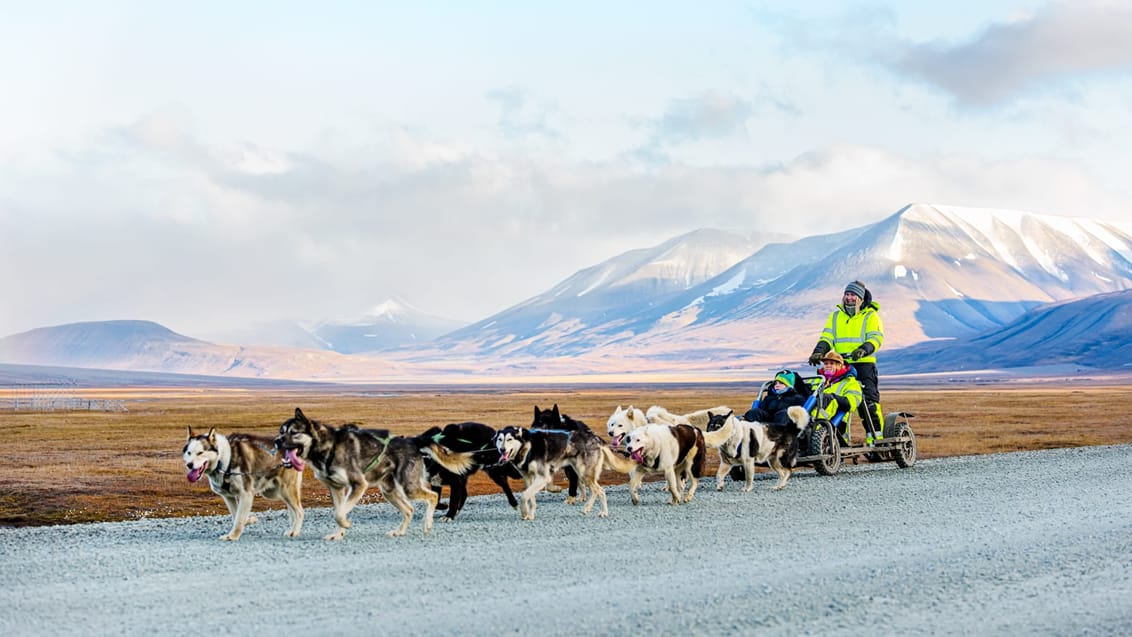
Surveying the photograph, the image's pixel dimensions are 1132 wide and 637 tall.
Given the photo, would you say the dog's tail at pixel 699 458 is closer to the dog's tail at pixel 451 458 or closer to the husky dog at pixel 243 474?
the dog's tail at pixel 451 458

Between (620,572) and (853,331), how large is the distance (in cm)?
1012

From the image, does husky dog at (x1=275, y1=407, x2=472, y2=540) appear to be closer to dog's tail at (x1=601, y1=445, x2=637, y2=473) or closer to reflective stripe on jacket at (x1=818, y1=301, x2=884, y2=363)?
dog's tail at (x1=601, y1=445, x2=637, y2=473)

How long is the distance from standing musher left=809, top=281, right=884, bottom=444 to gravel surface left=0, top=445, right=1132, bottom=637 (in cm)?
345

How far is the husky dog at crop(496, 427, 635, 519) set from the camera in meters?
15.3

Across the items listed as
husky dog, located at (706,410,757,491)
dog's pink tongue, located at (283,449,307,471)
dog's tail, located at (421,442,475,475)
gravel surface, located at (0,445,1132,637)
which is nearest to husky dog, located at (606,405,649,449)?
gravel surface, located at (0,445,1132,637)

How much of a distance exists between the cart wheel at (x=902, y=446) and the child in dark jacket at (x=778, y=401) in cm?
251

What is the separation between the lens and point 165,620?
30.9ft

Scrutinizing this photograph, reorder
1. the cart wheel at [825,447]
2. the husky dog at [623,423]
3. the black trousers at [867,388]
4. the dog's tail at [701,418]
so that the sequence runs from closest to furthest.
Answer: the husky dog at [623,423], the dog's tail at [701,418], the cart wheel at [825,447], the black trousers at [867,388]

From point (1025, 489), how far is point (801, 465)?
11.5 ft

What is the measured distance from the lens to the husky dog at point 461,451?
50.9ft

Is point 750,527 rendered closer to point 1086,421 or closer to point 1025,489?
point 1025,489

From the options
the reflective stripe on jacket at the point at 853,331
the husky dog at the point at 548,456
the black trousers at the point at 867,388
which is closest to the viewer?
the husky dog at the point at 548,456

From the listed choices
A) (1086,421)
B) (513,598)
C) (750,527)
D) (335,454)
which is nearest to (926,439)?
(1086,421)

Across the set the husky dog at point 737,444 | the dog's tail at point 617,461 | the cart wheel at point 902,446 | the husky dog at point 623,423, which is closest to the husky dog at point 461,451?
the dog's tail at point 617,461
